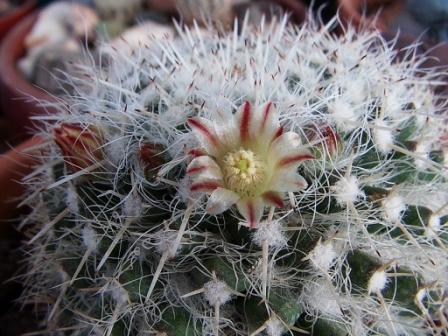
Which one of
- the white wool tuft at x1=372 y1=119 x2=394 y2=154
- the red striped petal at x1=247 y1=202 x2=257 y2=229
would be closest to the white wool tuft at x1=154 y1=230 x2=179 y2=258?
the red striped petal at x1=247 y1=202 x2=257 y2=229

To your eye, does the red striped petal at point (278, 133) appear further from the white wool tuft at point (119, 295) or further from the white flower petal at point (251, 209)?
the white wool tuft at point (119, 295)

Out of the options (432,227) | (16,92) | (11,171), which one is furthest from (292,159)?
(16,92)

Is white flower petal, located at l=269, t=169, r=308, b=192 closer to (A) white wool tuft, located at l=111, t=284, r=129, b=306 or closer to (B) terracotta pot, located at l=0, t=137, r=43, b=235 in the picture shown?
(A) white wool tuft, located at l=111, t=284, r=129, b=306

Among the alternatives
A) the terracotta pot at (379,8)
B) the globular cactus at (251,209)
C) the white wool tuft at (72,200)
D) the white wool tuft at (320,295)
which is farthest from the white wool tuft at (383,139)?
the terracotta pot at (379,8)

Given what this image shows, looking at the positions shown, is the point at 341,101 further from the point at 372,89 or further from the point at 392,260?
the point at 392,260

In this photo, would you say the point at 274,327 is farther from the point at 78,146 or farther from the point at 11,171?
the point at 11,171

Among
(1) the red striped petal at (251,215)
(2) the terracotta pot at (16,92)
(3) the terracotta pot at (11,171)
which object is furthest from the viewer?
(2) the terracotta pot at (16,92)

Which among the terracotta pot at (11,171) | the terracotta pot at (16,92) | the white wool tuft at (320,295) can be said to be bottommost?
the terracotta pot at (16,92)
